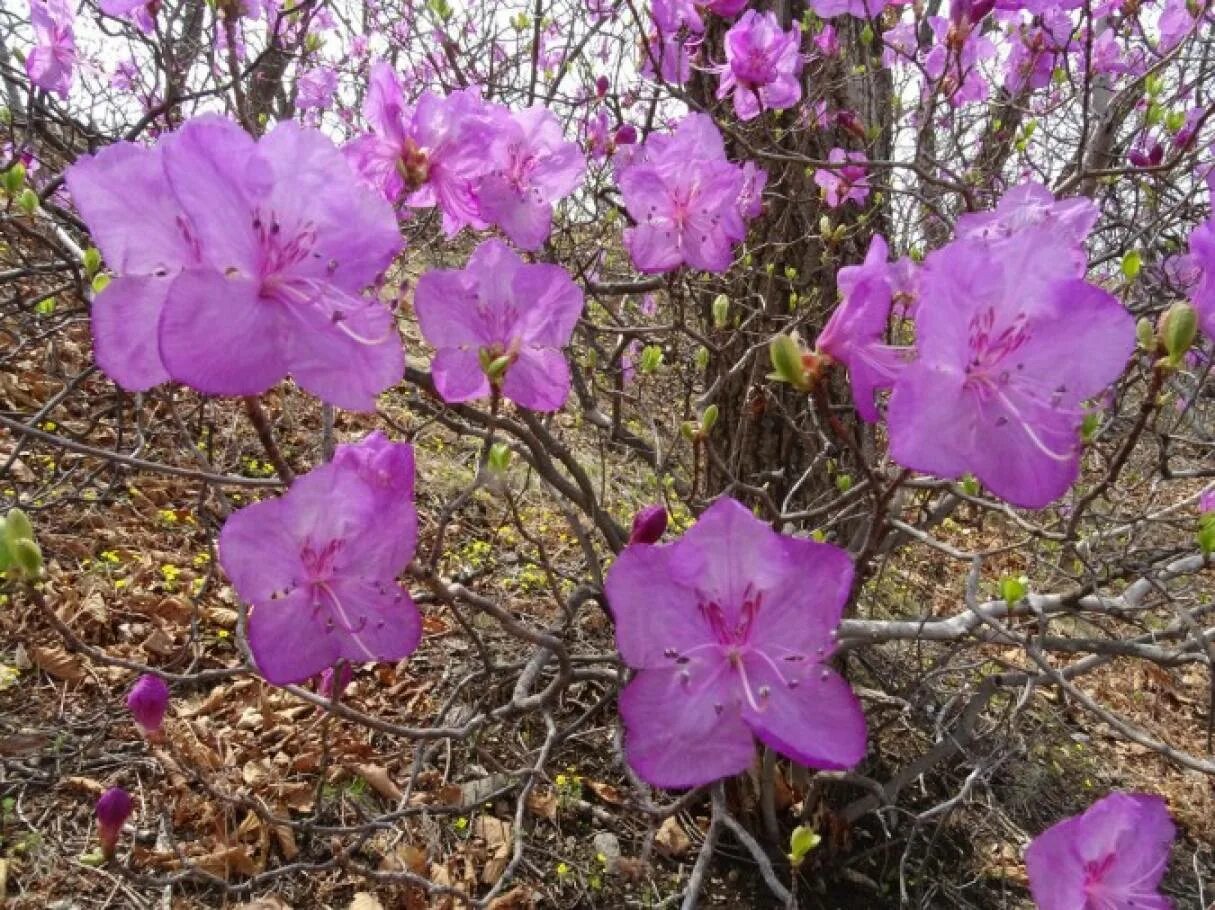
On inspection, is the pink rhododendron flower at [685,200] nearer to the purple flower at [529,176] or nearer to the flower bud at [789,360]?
the purple flower at [529,176]

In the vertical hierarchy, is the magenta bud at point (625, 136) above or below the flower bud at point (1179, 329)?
below

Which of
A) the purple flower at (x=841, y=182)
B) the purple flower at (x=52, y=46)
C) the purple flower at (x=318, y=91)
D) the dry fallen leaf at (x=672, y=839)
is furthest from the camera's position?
the purple flower at (x=318, y=91)

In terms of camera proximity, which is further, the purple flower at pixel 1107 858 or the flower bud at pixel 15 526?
the purple flower at pixel 1107 858

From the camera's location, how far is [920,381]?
0.96 metres

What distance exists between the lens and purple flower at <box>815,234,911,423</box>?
1.03 m

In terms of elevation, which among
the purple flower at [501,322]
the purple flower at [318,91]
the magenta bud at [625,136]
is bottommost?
the purple flower at [318,91]

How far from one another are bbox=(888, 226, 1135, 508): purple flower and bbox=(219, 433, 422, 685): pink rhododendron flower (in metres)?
0.58

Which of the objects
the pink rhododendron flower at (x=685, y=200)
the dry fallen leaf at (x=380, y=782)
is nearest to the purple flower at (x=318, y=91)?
the pink rhododendron flower at (x=685, y=200)

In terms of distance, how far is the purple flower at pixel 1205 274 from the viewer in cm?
116

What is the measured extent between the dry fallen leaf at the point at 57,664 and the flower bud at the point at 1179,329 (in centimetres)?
272

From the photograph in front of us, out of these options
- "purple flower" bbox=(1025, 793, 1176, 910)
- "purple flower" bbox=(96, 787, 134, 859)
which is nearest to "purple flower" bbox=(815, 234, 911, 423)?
"purple flower" bbox=(1025, 793, 1176, 910)

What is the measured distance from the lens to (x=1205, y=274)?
121cm

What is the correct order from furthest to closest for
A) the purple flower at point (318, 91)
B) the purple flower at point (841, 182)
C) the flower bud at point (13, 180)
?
the purple flower at point (318, 91) < the purple flower at point (841, 182) < the flower bud at point (13, 180)

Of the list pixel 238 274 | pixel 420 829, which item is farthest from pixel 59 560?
pixel 238 274
